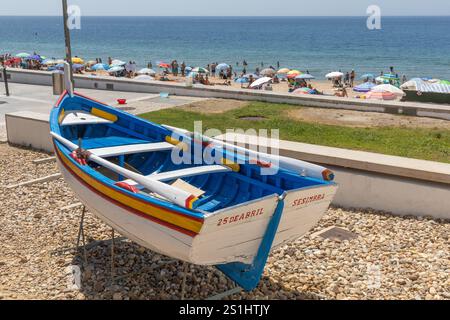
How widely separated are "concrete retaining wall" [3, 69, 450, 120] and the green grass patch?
56.0 inches

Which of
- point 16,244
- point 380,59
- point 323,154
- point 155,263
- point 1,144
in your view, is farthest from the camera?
point 380,59

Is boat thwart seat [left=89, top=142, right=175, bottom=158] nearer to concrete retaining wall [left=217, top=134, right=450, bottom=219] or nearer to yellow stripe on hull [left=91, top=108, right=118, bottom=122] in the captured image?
yellow stripe on hull [left=91, top=108, right=118, bottom=122]

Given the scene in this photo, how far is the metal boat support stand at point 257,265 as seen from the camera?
6344mm

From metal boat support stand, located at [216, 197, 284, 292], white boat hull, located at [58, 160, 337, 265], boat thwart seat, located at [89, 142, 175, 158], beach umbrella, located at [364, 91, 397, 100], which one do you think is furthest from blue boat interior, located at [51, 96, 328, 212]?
beach umbrella, located at [364, 91, 397, 100]

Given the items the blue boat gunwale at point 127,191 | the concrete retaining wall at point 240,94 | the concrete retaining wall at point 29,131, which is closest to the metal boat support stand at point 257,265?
the blue boat gunwale at point 127,191

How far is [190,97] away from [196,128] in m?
6.99

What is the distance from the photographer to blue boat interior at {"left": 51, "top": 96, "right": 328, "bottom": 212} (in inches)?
298

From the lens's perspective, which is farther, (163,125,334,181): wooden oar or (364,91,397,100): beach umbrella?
(364,91,397,100): beach umbrella

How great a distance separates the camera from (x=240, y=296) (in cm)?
727

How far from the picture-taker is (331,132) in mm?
15766

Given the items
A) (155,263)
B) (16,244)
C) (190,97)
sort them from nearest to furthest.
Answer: (155,263) → (16,244) → (190,97)

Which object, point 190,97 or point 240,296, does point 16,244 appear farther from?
point 190,97

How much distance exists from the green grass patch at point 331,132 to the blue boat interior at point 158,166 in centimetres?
611
